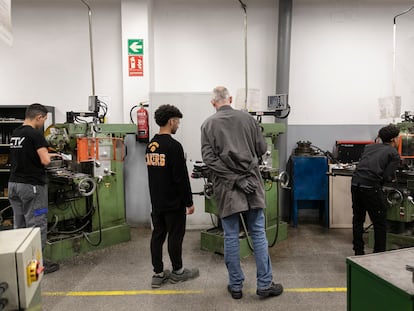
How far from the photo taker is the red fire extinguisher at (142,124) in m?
3.51

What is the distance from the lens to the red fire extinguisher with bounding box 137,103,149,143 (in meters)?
3.51

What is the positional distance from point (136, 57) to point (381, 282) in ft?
10.5

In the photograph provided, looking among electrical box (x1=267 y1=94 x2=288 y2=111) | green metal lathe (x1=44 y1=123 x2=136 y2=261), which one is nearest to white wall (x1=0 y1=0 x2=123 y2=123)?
green metal lathe (x1=44 y1=123 x2=136 y2=261)

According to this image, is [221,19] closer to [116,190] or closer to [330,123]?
[330,123]

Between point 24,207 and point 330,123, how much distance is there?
10.2ft

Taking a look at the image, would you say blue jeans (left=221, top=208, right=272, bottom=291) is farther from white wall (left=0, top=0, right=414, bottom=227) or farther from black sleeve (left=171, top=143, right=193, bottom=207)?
white wall (left=0, top=0, right=414, bottom=227)

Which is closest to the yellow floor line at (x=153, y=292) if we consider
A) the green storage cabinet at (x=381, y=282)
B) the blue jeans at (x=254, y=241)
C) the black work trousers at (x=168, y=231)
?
the black work trousers at (x=168, y=231)

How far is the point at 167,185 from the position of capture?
2.18 metres

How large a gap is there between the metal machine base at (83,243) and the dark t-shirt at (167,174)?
3.55 feet

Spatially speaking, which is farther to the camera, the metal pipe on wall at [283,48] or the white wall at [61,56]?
the white wall at [61,56]

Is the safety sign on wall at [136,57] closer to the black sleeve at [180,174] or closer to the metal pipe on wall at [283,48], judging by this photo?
the metal pipe on wall at [283,48]

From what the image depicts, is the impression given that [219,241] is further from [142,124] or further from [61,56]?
[61,56]

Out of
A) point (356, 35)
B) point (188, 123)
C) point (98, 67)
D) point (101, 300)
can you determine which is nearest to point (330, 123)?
point (356, 35)

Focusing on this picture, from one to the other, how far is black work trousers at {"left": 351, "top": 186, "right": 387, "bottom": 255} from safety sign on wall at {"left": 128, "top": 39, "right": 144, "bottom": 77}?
2.41m
